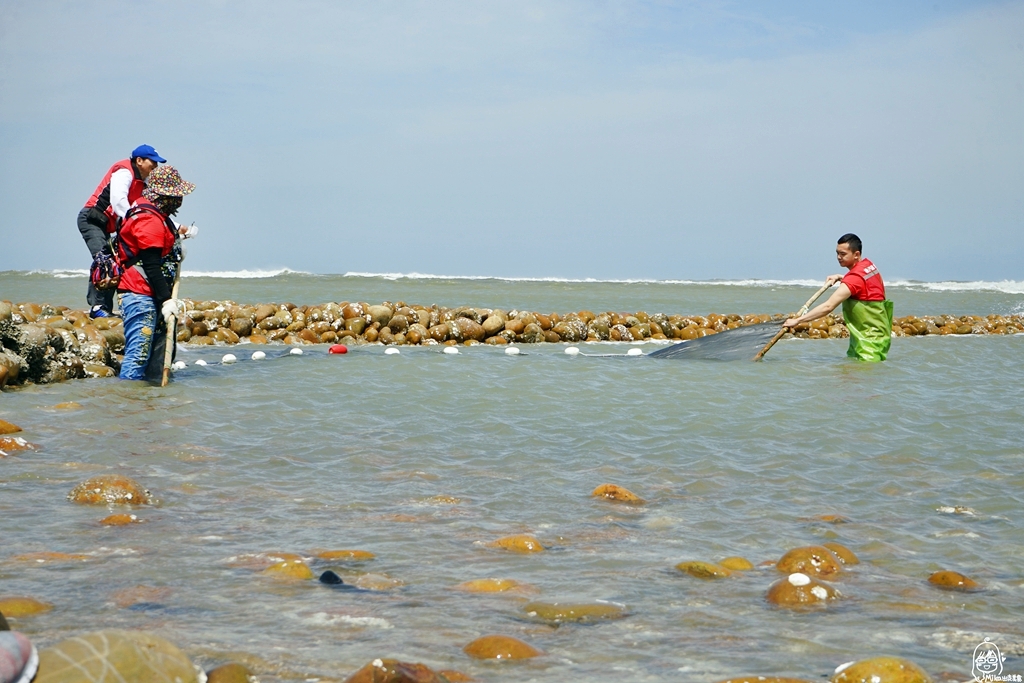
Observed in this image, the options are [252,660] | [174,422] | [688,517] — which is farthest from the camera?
[174,422]

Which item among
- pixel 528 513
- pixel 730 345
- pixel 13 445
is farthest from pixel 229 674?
pixel 730 345

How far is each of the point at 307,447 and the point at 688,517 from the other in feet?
8.71

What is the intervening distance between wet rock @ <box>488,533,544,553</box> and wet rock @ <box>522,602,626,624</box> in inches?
26.4

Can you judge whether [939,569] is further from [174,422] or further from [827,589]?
[174,422]

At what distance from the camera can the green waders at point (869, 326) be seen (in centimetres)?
1083

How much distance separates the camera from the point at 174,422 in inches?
263

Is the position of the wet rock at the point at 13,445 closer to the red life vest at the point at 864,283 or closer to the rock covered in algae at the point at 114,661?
the rock covered in algae at the point at 114,661

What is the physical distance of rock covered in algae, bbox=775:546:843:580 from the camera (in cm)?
354

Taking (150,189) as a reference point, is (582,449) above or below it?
below

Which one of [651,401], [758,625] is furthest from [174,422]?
[758,625]

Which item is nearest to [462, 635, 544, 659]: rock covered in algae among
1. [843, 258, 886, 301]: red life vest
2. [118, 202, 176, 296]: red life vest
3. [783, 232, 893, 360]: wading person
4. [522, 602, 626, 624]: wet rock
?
[522, 602, 626, 624]: wet rock

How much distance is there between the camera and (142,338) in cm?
816

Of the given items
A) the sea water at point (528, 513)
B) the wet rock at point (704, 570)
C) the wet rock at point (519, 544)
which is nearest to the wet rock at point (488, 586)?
the sea water at point (528, 513)

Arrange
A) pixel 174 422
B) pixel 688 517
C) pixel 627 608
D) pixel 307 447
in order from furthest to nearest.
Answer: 1. pixel 174 422
2. pixel 307 447
3. pixel 688 517
4. pixel 627 608
